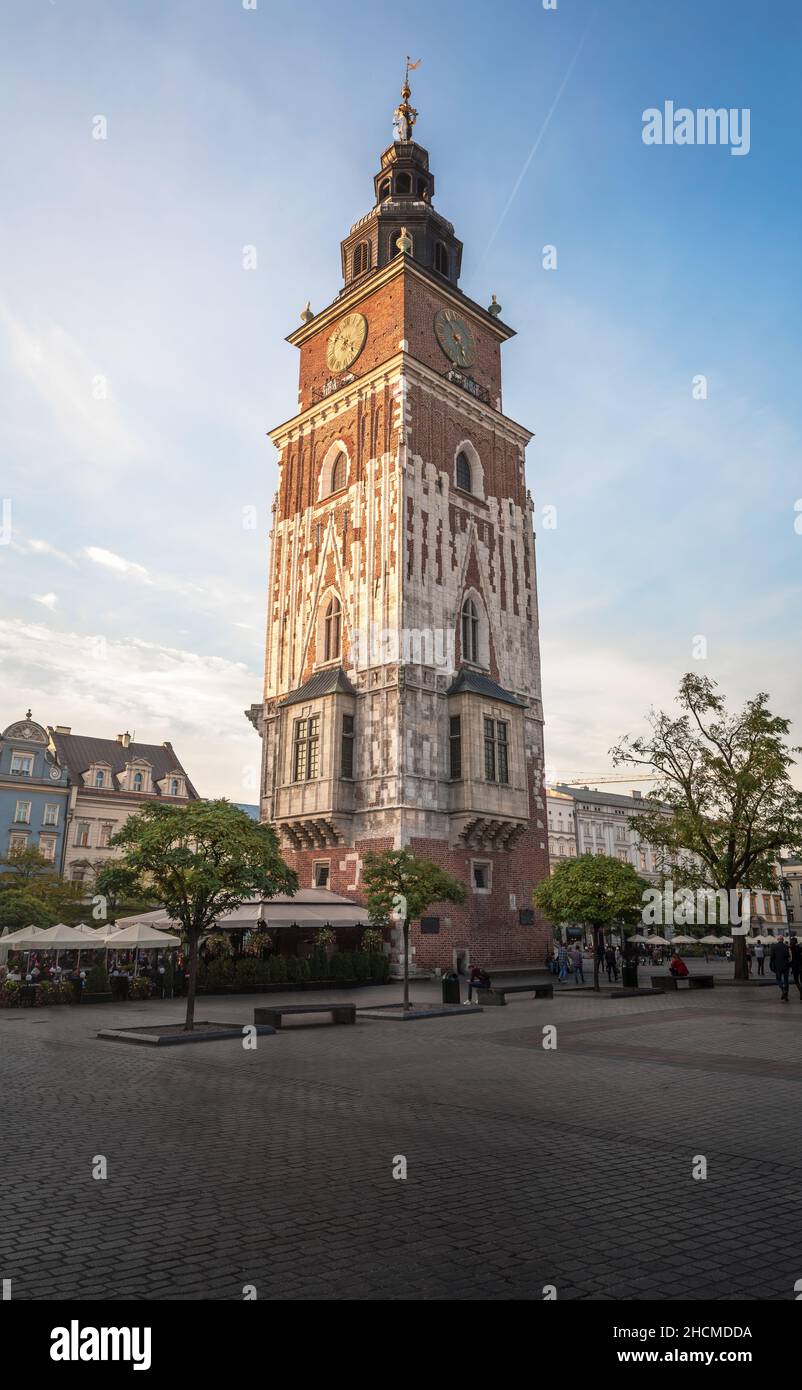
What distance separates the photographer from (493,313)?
50.1 meters

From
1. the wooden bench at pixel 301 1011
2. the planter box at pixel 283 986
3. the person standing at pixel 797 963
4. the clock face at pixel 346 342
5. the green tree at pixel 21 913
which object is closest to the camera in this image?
the wooden bench at pixel 301 1011

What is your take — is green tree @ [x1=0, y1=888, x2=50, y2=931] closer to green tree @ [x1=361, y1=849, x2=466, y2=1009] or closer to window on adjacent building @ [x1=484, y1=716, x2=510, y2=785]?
green tree @ [x1=361, y1=849, x2=466, y2=1009]

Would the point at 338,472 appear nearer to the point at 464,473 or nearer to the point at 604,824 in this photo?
the point at 464,473

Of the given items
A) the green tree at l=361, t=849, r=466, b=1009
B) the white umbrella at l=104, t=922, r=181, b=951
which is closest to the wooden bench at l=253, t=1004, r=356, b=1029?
the green tree at l=361, t=849, r=466, b=1009

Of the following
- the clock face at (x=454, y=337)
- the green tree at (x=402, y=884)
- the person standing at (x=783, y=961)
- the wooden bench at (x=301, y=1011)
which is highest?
the clock face at (x=454, y=337)

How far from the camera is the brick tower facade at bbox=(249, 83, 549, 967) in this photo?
3853 centimetres

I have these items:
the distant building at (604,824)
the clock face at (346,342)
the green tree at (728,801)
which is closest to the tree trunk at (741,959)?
the green tree at (728,801)

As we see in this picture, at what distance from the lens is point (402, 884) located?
26.2 metres

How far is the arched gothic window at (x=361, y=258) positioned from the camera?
1918 inches

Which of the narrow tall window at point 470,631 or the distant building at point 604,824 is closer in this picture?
the narrow tall window at point 470,631

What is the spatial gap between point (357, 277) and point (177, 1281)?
50968 millimetres

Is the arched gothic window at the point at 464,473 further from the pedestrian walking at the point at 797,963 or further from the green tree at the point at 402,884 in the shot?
the pedestrian walking at the point at 797,963

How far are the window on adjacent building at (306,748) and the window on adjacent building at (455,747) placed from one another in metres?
6.23
